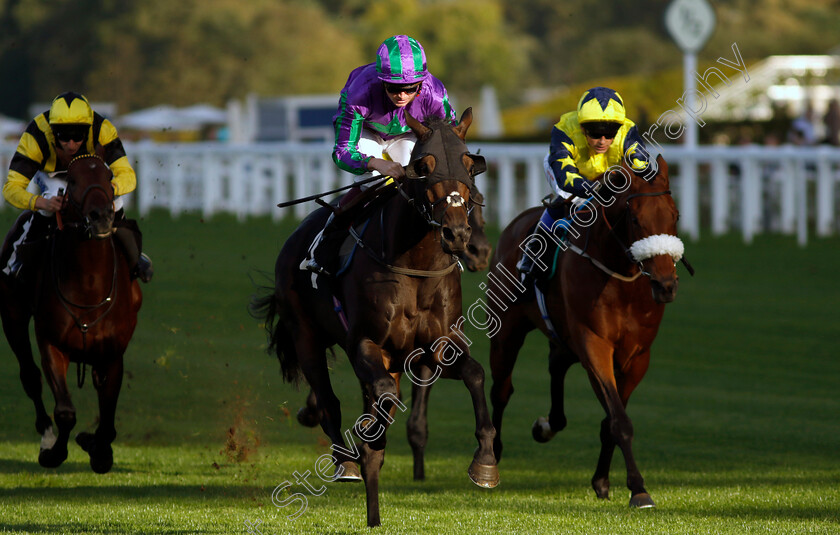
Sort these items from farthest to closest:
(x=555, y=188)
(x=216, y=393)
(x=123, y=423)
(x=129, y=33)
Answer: (x=129, y=33)
(x=216, y=393)
(x=123, y=423)
(x=555, y=188)

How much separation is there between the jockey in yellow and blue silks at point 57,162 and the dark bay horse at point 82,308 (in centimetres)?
14

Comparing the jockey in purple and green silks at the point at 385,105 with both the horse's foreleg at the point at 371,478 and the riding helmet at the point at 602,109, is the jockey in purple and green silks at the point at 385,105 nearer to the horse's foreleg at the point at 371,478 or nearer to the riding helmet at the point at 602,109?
the riding helmet at the point at 602,109

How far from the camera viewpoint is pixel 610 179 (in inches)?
255

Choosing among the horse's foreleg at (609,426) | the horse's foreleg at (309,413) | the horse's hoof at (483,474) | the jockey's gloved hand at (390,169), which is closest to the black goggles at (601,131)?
the horse's foreleg at (609,426)

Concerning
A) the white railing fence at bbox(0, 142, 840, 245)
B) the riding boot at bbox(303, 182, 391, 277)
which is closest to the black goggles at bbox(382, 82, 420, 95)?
the riding boot at bbox(303, 182, 391, 277)

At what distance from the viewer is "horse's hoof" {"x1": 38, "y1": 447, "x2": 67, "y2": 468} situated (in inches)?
275

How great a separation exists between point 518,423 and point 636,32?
50185mm

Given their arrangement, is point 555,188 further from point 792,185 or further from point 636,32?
point 636,32

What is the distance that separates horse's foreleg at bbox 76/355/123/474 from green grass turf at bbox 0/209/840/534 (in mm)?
123

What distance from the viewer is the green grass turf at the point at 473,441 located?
609 centimetres

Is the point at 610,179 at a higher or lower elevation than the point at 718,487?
higher

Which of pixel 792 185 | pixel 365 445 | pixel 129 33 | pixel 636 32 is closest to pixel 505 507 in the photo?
pixel 365 445

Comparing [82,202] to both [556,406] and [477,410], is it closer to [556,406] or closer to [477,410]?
[477,410]

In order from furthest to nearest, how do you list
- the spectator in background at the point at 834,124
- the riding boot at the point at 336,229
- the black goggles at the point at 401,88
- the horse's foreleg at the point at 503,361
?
1. the spectator in background at the point at 834,124
2. the horse's foreleg at the point at 503,361
3. the riding boot at the point at 336,229
4. the black goggles at the point at 401,88
